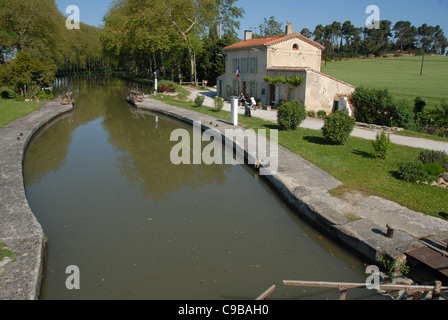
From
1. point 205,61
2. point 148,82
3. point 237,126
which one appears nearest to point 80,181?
point 237,126

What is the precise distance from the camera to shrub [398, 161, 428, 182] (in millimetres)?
9977

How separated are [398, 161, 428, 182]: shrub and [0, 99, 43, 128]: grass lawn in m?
18.2

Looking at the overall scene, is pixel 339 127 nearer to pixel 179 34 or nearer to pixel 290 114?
pixel 290 114

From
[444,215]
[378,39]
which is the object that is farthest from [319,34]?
[444,215]

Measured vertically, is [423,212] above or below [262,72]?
below

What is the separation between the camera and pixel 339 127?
14.1m

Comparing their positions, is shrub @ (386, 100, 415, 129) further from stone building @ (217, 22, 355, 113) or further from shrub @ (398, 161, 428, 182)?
shrub @ (398, 161, 428, 182)

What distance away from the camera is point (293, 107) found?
17016 mm

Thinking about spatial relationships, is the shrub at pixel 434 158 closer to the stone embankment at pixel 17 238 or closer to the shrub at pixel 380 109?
the shrub at pixel 380 109

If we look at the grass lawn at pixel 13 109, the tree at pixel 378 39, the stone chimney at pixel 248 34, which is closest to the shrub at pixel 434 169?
the grass lawn at pixel 13 109

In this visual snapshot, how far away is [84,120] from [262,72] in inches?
530

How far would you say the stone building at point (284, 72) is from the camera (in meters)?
23.6

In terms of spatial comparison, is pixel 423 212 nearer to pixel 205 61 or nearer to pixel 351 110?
pixel 351 110

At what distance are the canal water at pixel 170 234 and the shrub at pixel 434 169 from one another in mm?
4449
